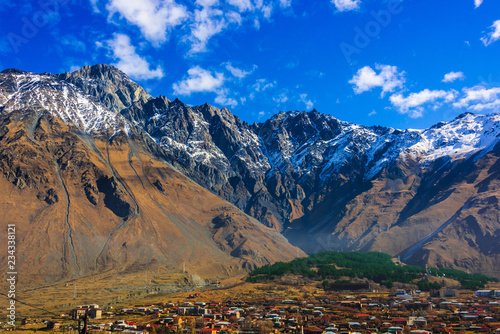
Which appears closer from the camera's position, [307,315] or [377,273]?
[307,315]

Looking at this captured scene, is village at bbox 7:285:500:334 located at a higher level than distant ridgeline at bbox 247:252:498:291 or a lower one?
lower

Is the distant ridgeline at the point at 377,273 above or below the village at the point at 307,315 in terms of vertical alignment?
above

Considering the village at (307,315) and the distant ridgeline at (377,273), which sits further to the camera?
the distant ridgeline at (377,273)

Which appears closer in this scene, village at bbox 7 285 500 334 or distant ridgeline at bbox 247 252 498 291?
village at bbox 7 285 500 334

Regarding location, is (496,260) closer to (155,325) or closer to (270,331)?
(270,331)

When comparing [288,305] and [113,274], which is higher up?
[113,274]

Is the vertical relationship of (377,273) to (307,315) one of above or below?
above

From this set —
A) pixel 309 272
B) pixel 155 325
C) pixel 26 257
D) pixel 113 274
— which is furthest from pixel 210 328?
pixel 26 257

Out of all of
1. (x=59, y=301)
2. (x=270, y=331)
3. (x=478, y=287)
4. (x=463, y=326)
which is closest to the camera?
(x=270, y=331)
